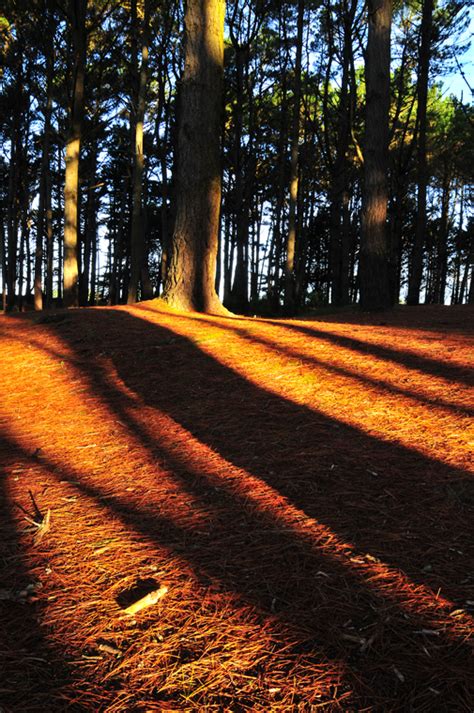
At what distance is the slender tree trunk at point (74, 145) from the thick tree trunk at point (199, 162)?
625 centimetres

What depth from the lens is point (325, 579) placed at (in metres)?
1.88

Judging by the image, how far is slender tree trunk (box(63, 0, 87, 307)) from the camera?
39.7ft

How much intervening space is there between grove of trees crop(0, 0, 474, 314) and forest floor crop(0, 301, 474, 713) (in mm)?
3975

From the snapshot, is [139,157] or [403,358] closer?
[403,358]

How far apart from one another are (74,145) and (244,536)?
1306cm

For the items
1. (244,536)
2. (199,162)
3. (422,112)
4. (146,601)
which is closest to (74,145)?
(199,162)

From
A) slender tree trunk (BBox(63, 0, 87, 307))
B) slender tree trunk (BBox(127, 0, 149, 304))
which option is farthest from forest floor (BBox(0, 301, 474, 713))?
slender tree trunk (BBox(127, 0, 149, 304))

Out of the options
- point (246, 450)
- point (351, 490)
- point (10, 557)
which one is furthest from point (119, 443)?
point (351, 490)

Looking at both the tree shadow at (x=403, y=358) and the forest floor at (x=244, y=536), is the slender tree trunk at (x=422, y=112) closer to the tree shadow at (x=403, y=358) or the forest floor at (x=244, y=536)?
the tree shadow at (x=403, y=358)

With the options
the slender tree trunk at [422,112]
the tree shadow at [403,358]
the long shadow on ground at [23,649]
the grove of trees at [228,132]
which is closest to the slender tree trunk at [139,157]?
the grove of trees at [228,132]

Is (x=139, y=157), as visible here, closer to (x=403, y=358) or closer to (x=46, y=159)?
(x=46, y=159)

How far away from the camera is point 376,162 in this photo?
8828mm

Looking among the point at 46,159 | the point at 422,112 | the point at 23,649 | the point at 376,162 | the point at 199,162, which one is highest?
the point at 422,112

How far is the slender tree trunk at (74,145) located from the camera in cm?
1210
